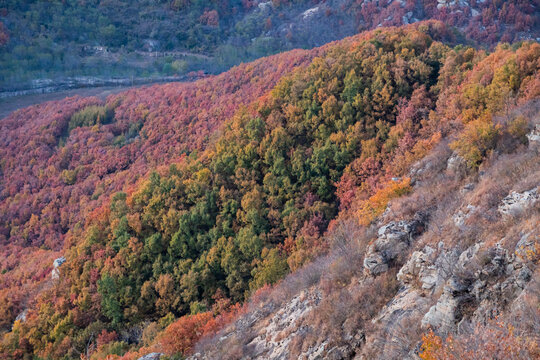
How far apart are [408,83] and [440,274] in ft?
96.6

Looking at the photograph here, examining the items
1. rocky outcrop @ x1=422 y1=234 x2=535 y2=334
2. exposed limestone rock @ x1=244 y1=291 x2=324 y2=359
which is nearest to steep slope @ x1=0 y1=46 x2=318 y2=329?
exposed limestone rock @ x1=244 y1=291 x2=324 y2=359

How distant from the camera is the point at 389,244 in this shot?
1989cm

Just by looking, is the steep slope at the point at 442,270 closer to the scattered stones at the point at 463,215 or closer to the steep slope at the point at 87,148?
the scattered stones at the point at 463,215

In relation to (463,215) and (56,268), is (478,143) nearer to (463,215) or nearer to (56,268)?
(463,215)

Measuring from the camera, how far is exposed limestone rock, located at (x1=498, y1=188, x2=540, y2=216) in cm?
1599

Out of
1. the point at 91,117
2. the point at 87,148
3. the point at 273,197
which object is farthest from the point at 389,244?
the point at 91,117

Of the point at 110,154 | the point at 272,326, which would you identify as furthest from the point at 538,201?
the point at 110,154

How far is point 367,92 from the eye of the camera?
41.4 meters

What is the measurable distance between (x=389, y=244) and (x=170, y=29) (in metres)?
124

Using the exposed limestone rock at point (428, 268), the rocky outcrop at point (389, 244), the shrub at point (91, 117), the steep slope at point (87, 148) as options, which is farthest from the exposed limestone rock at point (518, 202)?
the shrub at point (91, 117)

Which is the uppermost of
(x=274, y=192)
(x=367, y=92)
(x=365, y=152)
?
(x=367, y=92)

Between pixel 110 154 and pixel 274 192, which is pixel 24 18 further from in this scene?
pixel 274 192

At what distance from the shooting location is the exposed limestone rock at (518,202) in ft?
52.5

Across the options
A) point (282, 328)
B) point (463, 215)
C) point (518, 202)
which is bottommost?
point (282, 328)
